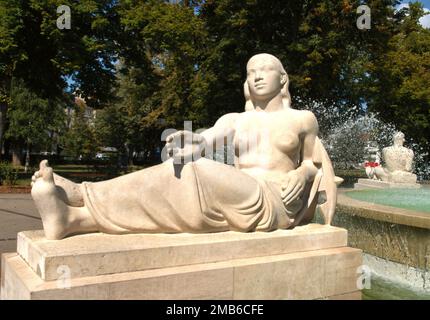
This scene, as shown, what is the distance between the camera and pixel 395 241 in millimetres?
5883

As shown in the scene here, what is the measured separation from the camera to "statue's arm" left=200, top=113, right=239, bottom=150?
4457 mm

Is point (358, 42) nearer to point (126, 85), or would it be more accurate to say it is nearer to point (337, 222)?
point (337, 222)

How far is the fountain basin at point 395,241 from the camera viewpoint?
555 cm

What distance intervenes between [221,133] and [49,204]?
1.96 metres

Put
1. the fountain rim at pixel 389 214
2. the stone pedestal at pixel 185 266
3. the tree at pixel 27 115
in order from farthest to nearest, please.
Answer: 1. the tree at pixel 27 115
2. the fountain rim at pixel 389 214
3. the stone pedestal at pixel 185 266

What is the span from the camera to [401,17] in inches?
1051

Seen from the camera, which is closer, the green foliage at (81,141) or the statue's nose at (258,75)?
the statue's nose at (258,75)

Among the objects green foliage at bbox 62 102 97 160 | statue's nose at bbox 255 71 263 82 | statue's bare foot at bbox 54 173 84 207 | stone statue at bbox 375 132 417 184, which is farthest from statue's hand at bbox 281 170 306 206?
green foliage at bbox 62 102 97 160

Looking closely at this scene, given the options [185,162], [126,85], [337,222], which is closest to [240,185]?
[185,162]

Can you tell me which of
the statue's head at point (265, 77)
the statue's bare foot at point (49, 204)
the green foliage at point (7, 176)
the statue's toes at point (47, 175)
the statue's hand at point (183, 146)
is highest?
the statue's head at point (265, 77)

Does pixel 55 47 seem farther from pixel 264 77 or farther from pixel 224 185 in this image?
pixel 224 185

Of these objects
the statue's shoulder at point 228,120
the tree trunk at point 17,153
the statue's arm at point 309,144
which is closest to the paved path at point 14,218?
the statue's shoulder at point 228,120

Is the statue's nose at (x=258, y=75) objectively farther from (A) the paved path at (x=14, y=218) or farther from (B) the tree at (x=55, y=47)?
(B) the tree at (x=55, y=47)

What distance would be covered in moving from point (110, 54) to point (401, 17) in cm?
1814
